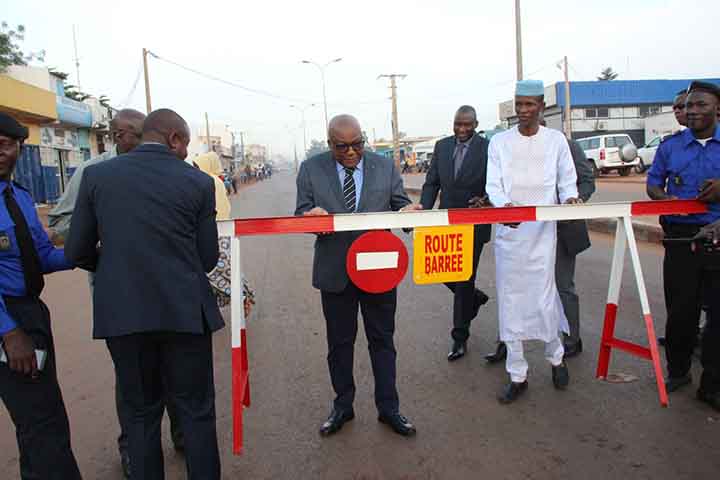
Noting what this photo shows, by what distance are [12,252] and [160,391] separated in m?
0.85

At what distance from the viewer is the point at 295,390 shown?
4281mm

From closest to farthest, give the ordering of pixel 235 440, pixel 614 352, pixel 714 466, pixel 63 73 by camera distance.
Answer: pixel 714 466 < pixel 235 440 < pixel 614 352 < pixel 63 73

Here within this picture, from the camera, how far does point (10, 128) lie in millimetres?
2447

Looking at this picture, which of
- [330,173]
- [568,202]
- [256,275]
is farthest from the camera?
[256,275]

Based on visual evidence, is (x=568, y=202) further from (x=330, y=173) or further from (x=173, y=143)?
(x=173, y=143)

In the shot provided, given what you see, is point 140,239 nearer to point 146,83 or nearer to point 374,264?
point 374,264

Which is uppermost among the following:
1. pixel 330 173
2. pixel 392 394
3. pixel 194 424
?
pixel 330 173

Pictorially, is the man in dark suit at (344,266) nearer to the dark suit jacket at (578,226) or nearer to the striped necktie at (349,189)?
the striped necktie at (349,189)

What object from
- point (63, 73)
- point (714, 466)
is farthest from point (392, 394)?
point (63, 73)

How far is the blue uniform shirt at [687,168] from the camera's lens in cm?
376

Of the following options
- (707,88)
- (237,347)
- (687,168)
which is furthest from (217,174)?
(707,88)

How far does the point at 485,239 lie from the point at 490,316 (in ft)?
4.57

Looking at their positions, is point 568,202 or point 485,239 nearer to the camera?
point 568,202

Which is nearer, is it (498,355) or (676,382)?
(676,382)
